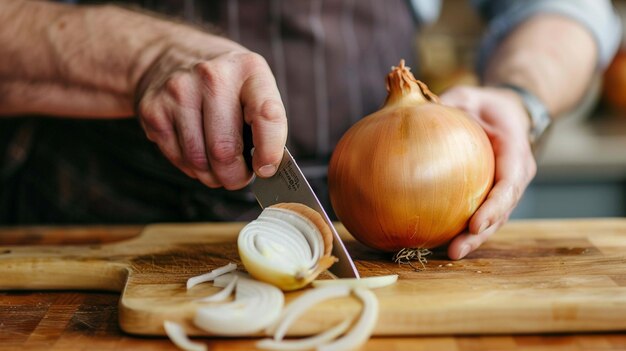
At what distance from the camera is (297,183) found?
41.8 inches

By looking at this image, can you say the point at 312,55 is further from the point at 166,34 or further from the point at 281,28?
the point at 166,34

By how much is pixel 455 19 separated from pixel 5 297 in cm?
220

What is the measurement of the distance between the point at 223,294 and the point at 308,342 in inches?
5.7

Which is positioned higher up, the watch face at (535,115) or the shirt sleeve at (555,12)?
the shirt sleeve at (555,12)

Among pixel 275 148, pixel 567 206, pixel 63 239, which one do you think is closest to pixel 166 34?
pixel 275 148

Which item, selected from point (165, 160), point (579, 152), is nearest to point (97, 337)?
point (165, 160)

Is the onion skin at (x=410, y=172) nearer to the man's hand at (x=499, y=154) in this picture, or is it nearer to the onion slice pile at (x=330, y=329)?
the man's hand at (x=499, y=154)

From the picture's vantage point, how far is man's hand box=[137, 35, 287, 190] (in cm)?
101

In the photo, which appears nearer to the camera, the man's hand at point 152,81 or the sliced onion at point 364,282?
the sliced onion at point 364,282

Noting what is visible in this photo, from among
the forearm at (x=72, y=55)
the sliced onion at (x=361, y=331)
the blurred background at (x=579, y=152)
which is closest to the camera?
the sliced onion at (x=361, y=331)

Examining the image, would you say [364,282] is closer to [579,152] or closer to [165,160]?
[165,160]

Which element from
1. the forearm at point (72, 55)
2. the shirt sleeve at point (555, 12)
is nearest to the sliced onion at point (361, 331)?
the forearm at point (72, 55)

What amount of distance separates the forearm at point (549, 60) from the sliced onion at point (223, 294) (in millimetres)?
873

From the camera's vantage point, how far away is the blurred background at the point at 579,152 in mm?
2459
